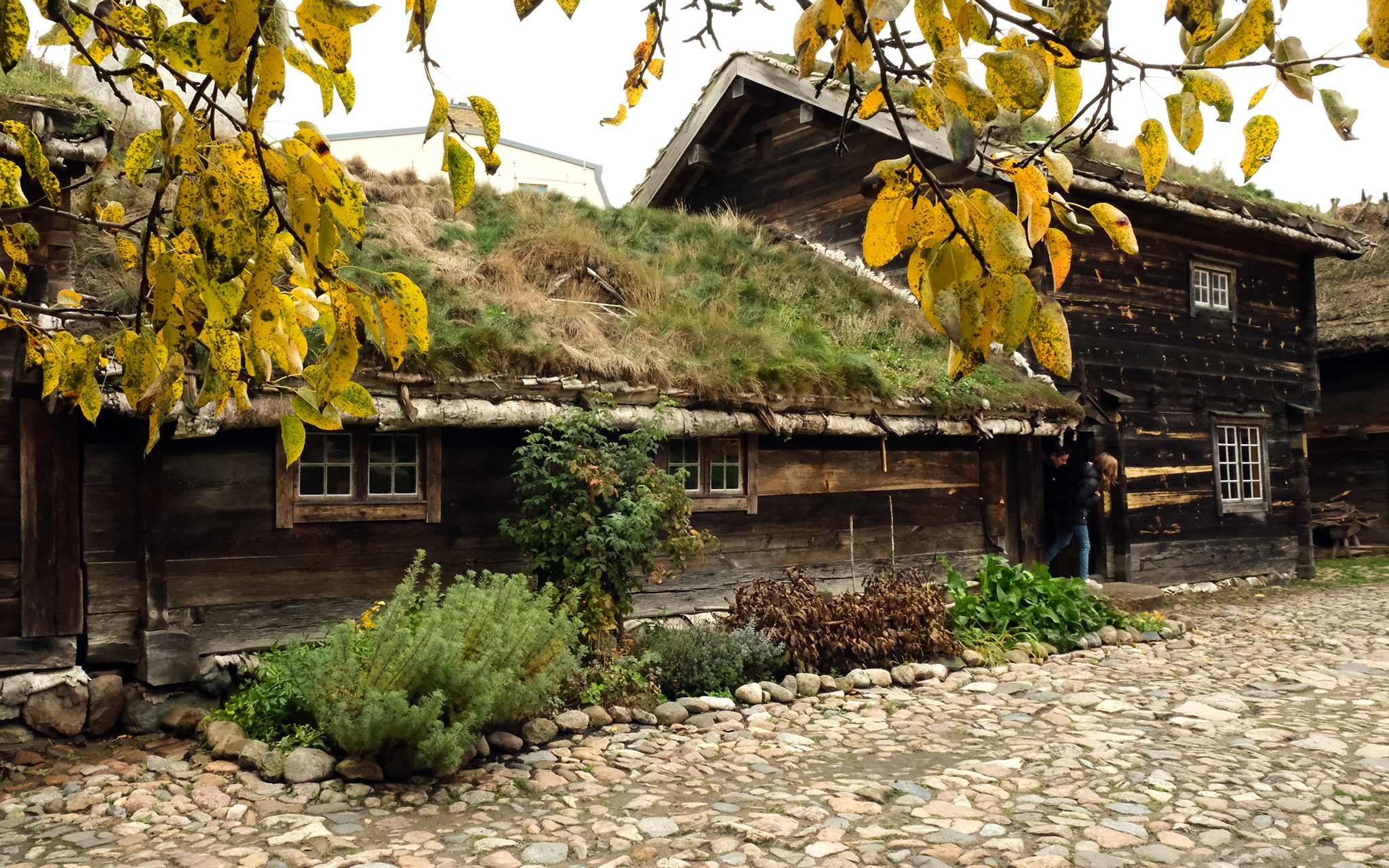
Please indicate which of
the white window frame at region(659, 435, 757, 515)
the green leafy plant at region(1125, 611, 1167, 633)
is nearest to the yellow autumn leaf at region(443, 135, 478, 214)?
the white window frame at region(659, 435, 757, 515)

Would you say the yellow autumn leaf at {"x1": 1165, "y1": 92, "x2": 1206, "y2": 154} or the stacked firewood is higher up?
the yellow autumn leaf at {"x1": 1165, "y1": 92, "x2": 1206, "y2": 154}

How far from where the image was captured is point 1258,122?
113cm

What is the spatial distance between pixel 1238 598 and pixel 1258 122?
12.5 metres

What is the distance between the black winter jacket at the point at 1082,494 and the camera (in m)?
10.4

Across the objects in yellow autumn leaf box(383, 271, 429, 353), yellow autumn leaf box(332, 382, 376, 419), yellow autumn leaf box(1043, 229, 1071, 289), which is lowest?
yellow autumn leaf box(332, 382, 376, 419)

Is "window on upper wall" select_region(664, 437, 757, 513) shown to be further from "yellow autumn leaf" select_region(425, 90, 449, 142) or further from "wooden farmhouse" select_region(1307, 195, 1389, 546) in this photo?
"wooden farmhouse" select_region(1307, 195, 1389, 546)

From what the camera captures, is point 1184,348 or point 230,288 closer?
point 230,288

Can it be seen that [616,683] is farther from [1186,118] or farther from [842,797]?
[1186,118]

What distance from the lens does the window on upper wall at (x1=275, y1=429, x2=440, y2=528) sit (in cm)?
668

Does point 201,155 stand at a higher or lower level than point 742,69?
lower

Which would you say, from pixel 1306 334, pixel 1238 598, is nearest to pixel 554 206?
pixel 1238 598

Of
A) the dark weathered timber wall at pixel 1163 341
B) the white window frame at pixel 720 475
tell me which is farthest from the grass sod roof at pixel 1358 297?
the white window frame at pixel 720 475

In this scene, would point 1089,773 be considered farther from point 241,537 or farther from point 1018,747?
point 241,537

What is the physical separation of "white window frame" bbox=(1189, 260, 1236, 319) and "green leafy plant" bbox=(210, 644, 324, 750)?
11.6m
